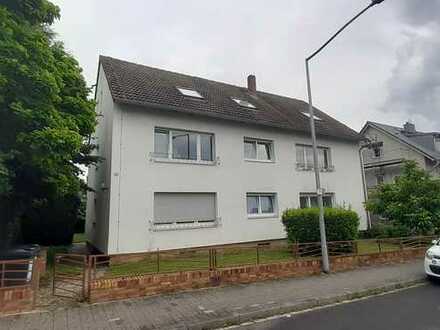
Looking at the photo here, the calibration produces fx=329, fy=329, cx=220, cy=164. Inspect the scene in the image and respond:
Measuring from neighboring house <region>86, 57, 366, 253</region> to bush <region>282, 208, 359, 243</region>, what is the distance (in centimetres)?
261

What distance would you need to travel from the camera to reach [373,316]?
20.4 feet

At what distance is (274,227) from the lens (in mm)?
14391

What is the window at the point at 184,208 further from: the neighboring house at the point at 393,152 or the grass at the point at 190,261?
the neighboring house at the point at 393,152

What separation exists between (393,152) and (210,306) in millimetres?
26196

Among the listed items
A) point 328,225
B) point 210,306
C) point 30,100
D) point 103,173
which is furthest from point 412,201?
point 30,100

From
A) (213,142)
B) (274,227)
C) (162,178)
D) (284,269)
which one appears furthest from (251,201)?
(284,269)

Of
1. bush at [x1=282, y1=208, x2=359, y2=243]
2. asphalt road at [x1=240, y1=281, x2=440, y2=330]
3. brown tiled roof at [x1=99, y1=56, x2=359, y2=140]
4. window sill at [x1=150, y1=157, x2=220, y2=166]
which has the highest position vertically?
brown tiled roof at [x1=99, y1=56, x2=359, y2=140]

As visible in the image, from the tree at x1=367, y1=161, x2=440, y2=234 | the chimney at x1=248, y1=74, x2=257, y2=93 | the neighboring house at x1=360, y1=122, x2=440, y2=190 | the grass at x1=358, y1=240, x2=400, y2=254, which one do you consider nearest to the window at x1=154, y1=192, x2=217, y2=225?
the grass at x1=358, y1=240, x2=400, y2=254

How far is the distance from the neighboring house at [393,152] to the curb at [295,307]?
19.4 meters

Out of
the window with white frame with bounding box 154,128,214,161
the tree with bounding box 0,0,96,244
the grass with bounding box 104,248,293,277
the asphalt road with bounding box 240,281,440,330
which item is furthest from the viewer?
the window with white frame with bounding box 154,128,214,161

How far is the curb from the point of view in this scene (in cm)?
579

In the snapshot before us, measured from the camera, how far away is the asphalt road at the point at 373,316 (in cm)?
568

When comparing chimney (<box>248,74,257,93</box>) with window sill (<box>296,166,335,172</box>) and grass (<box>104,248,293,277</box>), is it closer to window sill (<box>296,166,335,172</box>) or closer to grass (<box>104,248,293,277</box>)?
window sill (<box>296,166,335,172</box>)

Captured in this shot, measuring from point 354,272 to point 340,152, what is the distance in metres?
9.21
